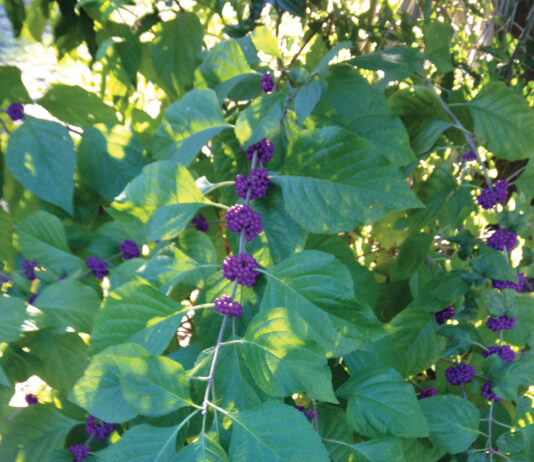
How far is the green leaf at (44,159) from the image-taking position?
0.73 meters

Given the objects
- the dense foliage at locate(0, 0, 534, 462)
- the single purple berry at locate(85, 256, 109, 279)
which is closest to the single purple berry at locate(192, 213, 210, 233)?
the dense foliage at locate(0, 0, 534, 462)

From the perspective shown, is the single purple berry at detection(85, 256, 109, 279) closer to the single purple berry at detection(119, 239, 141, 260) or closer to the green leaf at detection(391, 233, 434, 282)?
the single purple berry at detection(119, 239, 141, 260)

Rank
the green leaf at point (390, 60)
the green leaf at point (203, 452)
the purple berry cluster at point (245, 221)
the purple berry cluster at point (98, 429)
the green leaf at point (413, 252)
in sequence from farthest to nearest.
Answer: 1. the green leaf at point (413, 252)
2. the purple berry cluster at point (98, 429)
3. the green leaf at point (390, 60)
4. the purple berry cluster at point (245, 221)
5. the green leaf at point (203, 452)

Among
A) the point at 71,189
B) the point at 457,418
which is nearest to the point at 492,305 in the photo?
the point at 457,418

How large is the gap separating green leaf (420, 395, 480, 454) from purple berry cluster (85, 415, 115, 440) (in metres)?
0.40

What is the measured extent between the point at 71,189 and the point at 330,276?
0.44 meters

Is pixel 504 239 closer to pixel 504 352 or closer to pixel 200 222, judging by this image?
pixel 504 352

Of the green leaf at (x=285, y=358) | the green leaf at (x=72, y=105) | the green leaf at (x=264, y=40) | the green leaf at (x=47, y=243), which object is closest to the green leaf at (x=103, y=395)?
the green leaf at (x=285, y=358)

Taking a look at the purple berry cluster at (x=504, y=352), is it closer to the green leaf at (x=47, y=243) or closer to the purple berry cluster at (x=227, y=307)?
the purple berry cluster at (x=227, y=307)

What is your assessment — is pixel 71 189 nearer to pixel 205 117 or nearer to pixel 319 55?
pixel 205 117

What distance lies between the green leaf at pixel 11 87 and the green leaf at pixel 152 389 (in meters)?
0.60

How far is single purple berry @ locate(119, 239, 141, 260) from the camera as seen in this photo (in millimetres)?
747

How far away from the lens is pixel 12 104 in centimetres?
81

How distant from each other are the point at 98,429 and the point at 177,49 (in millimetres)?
595
